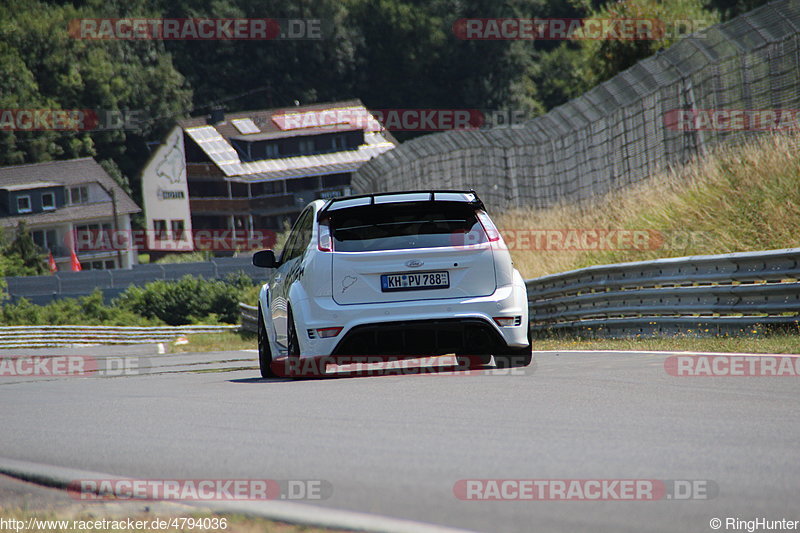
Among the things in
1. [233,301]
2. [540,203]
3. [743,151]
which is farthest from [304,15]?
[743,151]

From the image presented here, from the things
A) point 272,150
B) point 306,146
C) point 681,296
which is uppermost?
point 306,146

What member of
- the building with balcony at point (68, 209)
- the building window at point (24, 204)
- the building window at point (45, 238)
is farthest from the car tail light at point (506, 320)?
the building window at point (24, 204)

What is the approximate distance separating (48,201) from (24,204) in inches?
66.5

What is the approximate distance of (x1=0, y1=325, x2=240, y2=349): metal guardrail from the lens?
39.2 metres

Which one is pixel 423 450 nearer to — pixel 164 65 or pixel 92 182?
pixel 92 182

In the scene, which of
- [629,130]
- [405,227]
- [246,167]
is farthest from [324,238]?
[246,167]

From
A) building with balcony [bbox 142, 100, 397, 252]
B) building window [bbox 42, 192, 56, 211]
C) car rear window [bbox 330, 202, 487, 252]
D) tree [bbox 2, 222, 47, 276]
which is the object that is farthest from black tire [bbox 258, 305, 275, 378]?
building window [bbox 42, 192, 56, 211]

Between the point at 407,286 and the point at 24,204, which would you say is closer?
the point at 407,286

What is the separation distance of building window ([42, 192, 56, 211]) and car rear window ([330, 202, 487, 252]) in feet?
249

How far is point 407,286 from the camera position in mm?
9281

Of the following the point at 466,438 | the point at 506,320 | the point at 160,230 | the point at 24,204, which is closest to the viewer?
the point at 466,438

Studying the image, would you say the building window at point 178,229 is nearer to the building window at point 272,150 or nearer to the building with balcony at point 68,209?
the building with balcony at point 68,209

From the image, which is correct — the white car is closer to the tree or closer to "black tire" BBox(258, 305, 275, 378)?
"black tire" BBox(258, 305, 275, 378)

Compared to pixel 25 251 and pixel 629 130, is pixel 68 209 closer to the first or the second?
pixel 25 251
